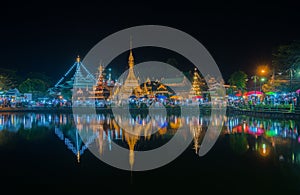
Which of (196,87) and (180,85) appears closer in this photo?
(196,87)

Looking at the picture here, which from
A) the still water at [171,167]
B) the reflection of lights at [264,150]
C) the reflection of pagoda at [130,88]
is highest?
the reflection of pagoda at [130,88]

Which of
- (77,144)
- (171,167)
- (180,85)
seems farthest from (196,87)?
(171,167)

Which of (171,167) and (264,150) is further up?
(264,150)

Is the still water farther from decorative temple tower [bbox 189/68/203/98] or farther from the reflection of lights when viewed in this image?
decorative temple tower [bbox 189/68/203/98]

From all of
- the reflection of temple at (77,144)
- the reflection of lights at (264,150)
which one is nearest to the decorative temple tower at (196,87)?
the reflection of temple at (77,144)

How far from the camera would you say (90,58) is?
65.8 metres

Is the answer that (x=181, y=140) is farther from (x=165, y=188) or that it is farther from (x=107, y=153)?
(x=165, y=188)

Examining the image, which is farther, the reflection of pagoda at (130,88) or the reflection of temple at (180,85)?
the reflection of temple at (180,85)

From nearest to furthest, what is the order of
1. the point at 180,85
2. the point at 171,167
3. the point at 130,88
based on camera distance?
the point at 171,167
the point at 130,88
the point at 180,85

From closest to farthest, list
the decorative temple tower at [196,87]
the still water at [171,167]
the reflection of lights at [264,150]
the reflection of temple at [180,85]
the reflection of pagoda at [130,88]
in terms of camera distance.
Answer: the still water at [171,167]
the reflection of lights at [264,150]
the reflection of pagoda at [130,88]
the decorative temple tower at [196,87]
the reflection of temple at [180,85]

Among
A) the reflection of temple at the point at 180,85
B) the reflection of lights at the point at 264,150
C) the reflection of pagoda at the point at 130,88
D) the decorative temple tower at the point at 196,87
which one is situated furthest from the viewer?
the reflection of temple at the point at 180,85

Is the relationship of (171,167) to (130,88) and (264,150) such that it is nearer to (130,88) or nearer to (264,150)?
(264,150)

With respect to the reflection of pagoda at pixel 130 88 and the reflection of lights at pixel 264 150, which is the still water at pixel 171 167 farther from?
the reflection of pagoda at pixel 130 88

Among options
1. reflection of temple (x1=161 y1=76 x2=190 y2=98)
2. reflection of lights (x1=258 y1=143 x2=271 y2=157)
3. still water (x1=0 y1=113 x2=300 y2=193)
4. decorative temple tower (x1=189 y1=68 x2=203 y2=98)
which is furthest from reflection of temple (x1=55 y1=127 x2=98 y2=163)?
reflection of temple (x1=161 y1=76 x2=190 y2=98)
